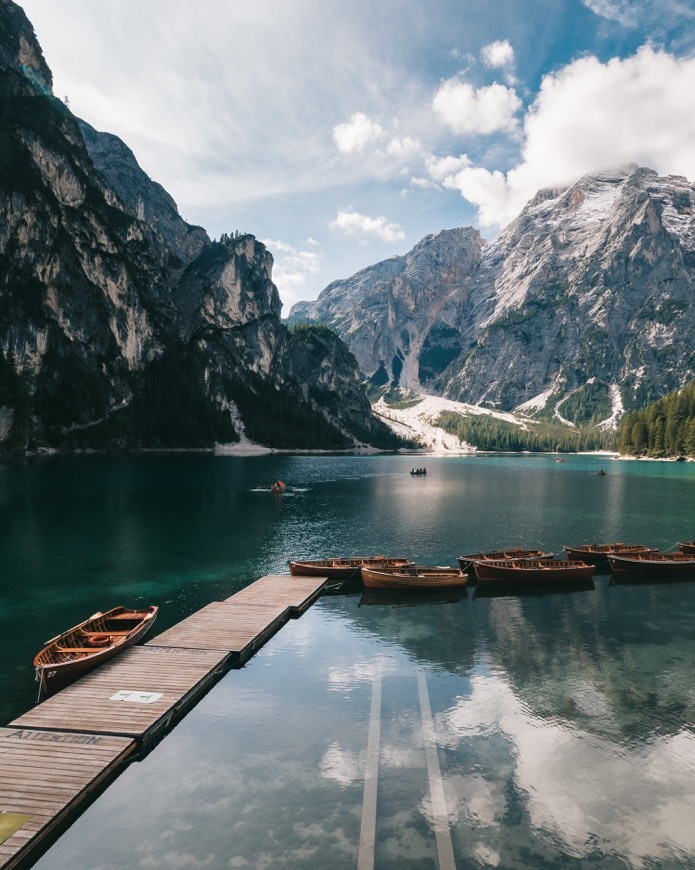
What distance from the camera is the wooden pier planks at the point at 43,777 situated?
54.5 ft

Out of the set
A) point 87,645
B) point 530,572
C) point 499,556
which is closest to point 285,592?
point 87,645

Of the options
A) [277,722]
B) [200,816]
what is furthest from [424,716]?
[200,816]

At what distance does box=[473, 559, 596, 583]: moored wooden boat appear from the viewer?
180ft

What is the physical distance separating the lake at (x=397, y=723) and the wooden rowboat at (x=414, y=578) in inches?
71.5

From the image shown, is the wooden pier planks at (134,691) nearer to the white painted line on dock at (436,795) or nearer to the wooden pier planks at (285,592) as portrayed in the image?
the white painted line on dock at (436,795)

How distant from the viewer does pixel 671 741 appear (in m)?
24.5

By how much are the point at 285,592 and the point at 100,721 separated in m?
25.1

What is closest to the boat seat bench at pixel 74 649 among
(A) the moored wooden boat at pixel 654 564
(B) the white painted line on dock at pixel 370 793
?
(B) the white painted line on dock at pixel 370 793

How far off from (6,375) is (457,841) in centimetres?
22363

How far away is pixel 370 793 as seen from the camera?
65.4 feet

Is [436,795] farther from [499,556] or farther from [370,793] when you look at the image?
[499,556]

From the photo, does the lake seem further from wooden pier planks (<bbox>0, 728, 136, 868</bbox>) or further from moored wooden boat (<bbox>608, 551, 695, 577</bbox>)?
moored wooden boat (<bbox>608, 551, 695, 577</bbox>)

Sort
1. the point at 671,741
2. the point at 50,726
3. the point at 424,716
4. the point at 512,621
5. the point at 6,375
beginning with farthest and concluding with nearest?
the point at 6,375 < the point at 512,621 < the point at 424,716 < the point at 671,741 < the point at 50,726

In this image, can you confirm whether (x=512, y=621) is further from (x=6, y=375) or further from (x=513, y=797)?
(x=6, y=375)
